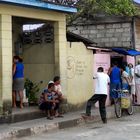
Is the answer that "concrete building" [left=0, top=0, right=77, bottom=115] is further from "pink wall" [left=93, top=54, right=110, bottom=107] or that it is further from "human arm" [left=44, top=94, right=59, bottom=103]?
"pink wall" [left=93, top=54, right=110, bottom=107]

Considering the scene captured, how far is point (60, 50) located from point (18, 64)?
4.81ft

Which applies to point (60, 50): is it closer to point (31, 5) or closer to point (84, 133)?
point (31, 5)

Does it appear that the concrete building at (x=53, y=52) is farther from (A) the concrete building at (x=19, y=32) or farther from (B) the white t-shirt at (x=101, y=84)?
(B) the white t-shirt at (x=101, y=84)

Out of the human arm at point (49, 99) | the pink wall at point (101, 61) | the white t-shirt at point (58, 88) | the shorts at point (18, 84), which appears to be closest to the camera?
the human arm at point (49, 99)

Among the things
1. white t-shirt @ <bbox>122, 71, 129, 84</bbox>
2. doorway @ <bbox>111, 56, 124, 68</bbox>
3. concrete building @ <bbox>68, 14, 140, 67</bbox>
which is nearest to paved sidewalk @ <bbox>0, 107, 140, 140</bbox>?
white t-shirt @ <bbox>122, 71, 129, 84</bbox>

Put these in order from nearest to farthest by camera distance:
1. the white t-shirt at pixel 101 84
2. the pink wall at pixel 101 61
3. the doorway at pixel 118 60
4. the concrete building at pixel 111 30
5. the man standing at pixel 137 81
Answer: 1. the white t-shirt at pixel 101 84
2. the pink wall at pixel 101 61
3. the man standing at pixel 137 81
4. the doorway at pixel 118 60
5. the concrete building at pixel 111 30

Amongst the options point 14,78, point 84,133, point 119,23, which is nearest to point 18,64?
point 14,78

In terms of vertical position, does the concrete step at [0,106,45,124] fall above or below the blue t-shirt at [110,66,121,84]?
below

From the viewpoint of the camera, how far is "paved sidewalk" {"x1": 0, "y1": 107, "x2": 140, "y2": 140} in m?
11.0

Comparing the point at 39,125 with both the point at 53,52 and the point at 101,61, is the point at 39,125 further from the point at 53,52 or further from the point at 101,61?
the point at 101,61

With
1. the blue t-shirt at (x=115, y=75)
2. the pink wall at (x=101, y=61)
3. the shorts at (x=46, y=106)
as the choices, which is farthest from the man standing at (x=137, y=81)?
→ the shorts at (x=46, y=106)

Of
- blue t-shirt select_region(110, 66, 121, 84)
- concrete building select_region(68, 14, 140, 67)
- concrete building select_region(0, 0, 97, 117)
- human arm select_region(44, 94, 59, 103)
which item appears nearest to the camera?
human arm select_region(44, 94, 59, 103)

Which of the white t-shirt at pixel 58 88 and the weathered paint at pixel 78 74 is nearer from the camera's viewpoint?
the white t-shirt at pixel 58 88

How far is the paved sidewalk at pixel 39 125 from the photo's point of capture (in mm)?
10977
